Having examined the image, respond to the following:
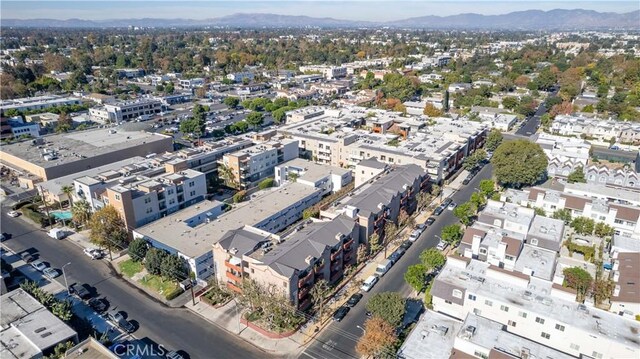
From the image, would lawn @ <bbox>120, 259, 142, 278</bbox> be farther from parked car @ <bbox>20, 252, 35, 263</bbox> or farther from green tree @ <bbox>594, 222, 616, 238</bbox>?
green tree @ <bbox>594, 222, 616, 238</bbox>

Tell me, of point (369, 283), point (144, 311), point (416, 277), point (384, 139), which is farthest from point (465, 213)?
point (144, 311)

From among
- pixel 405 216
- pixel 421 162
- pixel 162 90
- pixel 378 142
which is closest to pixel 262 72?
pixel 162 90

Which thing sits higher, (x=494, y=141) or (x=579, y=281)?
(x=494, y=141)

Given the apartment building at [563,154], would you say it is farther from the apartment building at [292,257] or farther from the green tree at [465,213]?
the apartment building at [292,257]

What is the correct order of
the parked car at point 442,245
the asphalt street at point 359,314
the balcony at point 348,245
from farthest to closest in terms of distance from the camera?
1. the parked car at point 442,245
2. the balcony at point 348,245
3. the asphalt street at point 359,314

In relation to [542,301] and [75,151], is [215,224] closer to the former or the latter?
[542,301]

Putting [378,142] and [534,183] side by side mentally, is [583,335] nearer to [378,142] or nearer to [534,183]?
[534,183]

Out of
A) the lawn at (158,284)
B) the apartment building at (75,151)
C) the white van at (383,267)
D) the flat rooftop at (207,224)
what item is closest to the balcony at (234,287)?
the flat rooftop at (207,224)
